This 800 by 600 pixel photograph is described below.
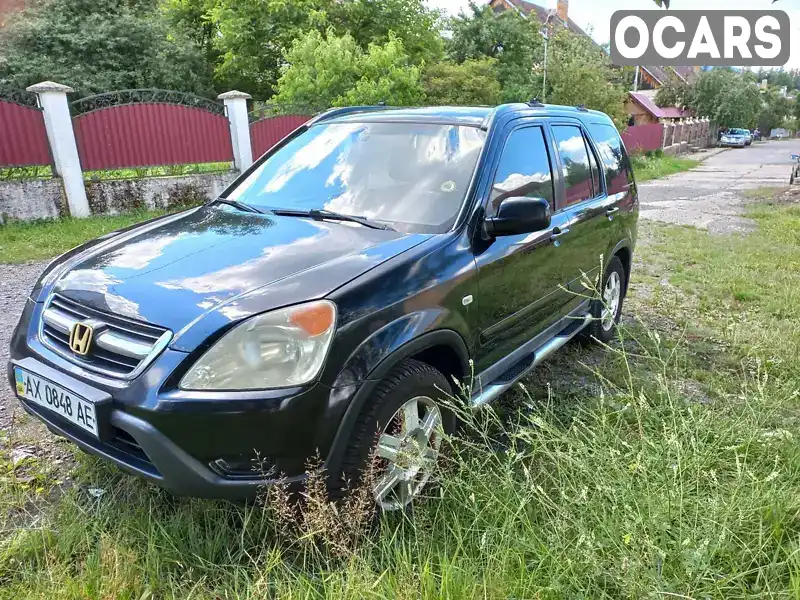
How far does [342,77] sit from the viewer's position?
14523 mm

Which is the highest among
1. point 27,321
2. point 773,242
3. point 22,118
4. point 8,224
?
point 22,118

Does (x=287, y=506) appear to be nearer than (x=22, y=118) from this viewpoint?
Yes

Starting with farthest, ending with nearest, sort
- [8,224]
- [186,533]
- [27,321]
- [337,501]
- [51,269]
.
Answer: [8,224] → [51,269] → [27,321] → [186,533] → [337,501]

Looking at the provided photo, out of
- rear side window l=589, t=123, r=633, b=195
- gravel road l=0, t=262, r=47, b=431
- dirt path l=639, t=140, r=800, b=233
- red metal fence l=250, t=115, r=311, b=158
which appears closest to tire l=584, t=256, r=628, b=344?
rear side window l=589, t=123, r=633, b=195

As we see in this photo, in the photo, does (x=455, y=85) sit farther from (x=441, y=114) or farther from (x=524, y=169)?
(x=524, y=169)

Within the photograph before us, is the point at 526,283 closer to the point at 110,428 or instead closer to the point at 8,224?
the point at 110,428

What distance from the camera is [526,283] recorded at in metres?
3.25

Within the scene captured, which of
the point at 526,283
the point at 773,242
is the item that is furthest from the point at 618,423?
the point at 773,242

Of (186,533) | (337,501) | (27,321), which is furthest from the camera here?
(27,321)

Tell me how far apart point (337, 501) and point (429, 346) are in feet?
2.33

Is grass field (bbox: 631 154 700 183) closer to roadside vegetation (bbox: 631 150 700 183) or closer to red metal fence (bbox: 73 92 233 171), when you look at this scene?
roadside vegetation (bbox: 631 150 700 183)

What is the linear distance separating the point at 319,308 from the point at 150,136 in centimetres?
955

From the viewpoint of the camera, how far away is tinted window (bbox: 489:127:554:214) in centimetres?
310

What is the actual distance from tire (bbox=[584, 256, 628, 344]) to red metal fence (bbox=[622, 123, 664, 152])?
2231 cm
